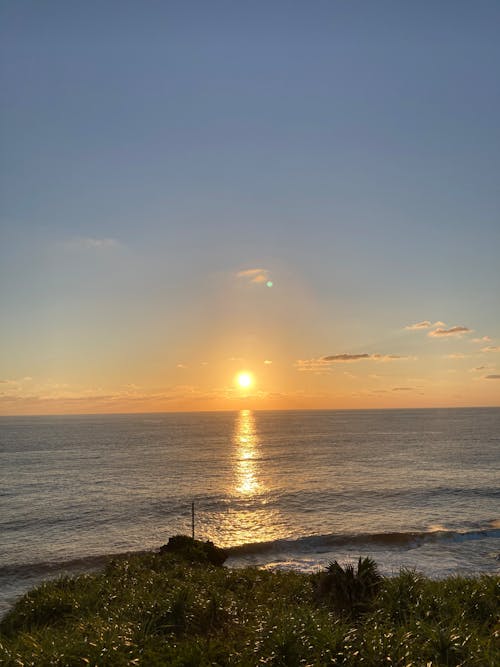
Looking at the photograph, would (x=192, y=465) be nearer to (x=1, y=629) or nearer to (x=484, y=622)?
(x=1, y=629)

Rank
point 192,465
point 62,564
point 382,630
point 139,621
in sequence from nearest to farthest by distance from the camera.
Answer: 1. point 382,630
2. point 139,621
3. point 62,564
4. point 192,465

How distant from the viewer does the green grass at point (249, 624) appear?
1102cm

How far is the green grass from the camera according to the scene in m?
11.0

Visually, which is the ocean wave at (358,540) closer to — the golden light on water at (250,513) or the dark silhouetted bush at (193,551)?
the golden light on water at (250,513)

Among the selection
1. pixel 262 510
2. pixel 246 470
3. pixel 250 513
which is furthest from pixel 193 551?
pixel 246 470

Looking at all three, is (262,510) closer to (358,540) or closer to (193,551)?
(358,540)

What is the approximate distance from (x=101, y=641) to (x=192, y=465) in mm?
85499

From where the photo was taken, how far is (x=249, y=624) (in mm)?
15531

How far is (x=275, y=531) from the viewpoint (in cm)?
4566

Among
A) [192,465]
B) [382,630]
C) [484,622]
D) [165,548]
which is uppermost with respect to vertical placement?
[382,630]

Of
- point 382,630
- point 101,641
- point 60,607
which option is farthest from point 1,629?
point 382,630

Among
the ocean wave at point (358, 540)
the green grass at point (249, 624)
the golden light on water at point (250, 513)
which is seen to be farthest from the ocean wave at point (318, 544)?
the green grass at point (249, 624)

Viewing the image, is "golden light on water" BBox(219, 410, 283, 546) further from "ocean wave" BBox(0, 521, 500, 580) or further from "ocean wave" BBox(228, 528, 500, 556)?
"ocean wave" BBox(0, 521, 500, 580)

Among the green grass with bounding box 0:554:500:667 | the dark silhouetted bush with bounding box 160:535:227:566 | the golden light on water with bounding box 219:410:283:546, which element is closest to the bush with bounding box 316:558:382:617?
the green grass with bounding box 0:554:500:667
